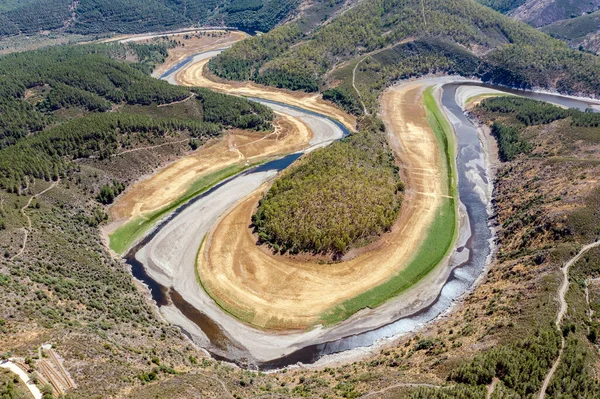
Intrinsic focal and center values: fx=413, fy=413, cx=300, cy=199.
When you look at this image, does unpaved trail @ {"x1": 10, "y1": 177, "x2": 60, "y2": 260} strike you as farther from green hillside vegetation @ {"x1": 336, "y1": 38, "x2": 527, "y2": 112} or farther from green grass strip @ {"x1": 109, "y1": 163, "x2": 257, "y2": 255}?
green hillside vegetation @ {"x1": 336, "y1": 38, "x2": 527, "y2": 112}

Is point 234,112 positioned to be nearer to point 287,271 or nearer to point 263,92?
point 263,92

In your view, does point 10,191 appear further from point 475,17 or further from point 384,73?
point 475,17

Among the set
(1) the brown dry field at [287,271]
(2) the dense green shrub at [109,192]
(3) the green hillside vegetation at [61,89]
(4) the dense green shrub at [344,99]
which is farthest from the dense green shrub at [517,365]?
(3) the green hillside vegetation at [61,89]

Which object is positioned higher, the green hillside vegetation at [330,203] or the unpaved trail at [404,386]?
the green hillside vegetation at [330,203]

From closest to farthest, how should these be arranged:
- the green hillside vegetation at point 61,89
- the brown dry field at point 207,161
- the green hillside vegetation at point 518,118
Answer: the brown dry field at point 207,161
the green hillside vegetation at point 518,118
the green hillside vegetation at point 61,89

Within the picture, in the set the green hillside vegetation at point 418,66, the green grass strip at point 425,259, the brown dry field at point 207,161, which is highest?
the green hillside vegetation at point 418,66

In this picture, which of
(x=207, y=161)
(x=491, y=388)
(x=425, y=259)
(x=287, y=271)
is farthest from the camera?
(x=207, y=161)

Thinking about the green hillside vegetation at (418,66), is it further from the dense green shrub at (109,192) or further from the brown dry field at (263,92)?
the dense green shrub at (109,192)

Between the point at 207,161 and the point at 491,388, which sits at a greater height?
the point at 207,161

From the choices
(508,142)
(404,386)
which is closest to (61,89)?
(404,386)
